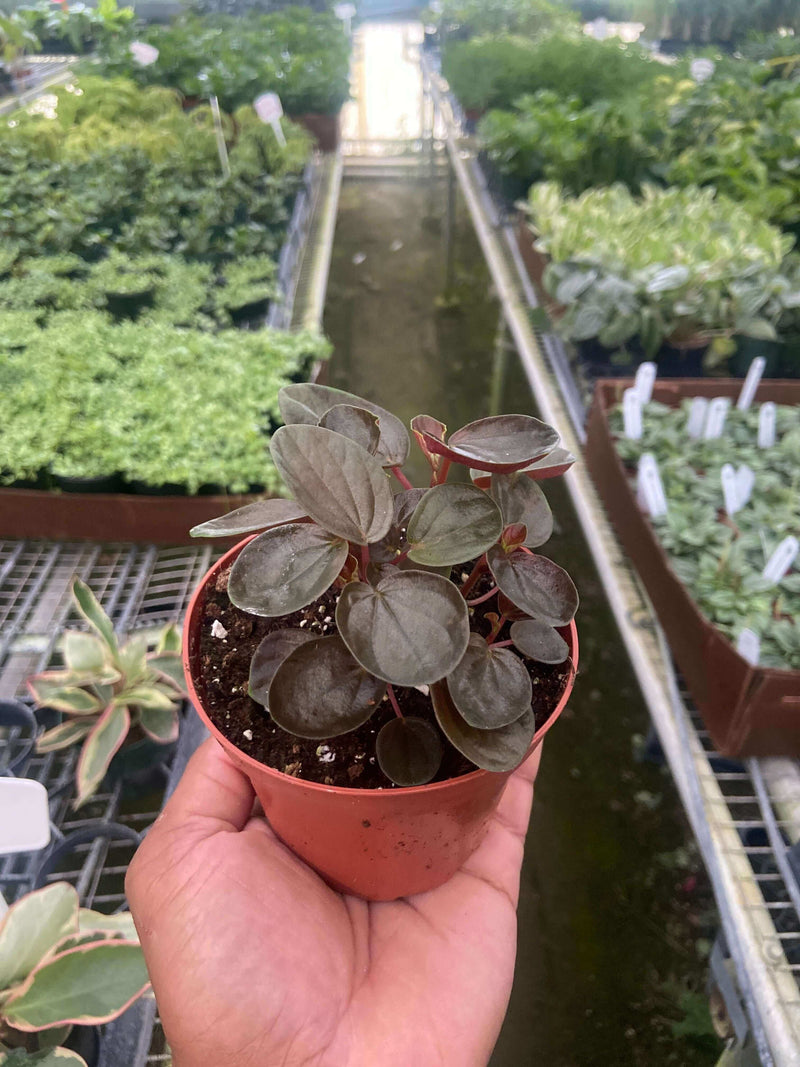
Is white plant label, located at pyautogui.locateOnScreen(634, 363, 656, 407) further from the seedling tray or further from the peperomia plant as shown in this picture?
the peperomia plant

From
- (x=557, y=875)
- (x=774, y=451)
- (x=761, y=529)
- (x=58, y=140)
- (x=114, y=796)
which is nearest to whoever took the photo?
(x=114, y=796)

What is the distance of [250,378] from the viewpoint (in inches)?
61.3

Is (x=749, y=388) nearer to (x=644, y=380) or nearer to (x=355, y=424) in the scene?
(x=644, y=380)

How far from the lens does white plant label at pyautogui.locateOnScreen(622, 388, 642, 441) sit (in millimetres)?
1303

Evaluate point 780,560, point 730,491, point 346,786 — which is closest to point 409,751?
point 346,786

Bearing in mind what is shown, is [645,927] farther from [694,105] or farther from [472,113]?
[472,113]

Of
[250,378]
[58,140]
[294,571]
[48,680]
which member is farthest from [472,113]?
[294,571]

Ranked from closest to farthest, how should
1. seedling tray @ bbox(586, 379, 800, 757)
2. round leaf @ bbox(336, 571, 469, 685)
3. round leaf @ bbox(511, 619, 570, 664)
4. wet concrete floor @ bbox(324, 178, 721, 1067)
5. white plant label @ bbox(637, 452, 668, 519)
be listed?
round leaf @ bbox(336, 571, 469, 685), round leaf @ bbox(511, 619, 570, 664), seedling tray @ bbox(586, 379, 800, 757), white plant label @ bbox(637, 452, 668, 519), wet concrete floor @ bbox(324, 178, 721, 1067)

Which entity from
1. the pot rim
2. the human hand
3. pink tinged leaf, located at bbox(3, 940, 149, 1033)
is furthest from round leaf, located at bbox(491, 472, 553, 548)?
pink tinged leaf, located at bbox(3, 940, 149, 1033)

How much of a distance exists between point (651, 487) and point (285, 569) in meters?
0.89

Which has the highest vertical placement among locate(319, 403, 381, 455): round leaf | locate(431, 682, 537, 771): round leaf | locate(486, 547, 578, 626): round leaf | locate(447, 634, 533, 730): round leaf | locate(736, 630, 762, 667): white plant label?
locate(319, 403, 381, 455): round leaf

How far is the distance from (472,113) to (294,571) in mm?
3646

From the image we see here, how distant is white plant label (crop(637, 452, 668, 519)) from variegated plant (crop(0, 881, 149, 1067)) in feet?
3.29

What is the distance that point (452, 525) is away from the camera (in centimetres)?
48
